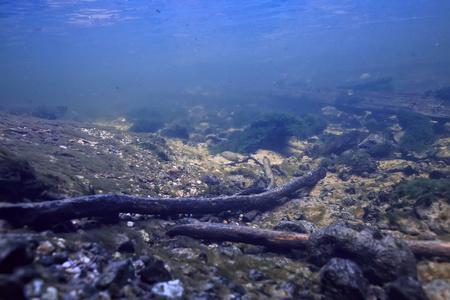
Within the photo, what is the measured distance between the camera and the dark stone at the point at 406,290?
105 inches

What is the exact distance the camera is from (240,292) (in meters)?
3.03

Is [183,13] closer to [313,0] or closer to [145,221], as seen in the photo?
[313,0]

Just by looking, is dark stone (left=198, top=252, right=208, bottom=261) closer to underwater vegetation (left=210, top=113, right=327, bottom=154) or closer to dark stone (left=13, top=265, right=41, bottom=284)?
dark stone (left=13, top=265, right=41, bottom=284)

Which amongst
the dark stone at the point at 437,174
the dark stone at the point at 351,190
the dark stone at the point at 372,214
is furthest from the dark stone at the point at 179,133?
the dark stone at the point at 437,174

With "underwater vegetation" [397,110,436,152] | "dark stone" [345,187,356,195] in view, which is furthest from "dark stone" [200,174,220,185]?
"underwater vegetation" [397,110,436,152]

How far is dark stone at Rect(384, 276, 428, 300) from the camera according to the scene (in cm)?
266

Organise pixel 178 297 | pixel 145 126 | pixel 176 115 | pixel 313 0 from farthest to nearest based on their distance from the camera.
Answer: pixel 313 0 < pixel 176 115 < pixel 145 126 < pixel 178 297

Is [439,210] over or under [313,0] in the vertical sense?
under

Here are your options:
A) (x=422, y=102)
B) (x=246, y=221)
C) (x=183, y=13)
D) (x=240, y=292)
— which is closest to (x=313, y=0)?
(x=183, y=13)

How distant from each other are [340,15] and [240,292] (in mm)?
66085

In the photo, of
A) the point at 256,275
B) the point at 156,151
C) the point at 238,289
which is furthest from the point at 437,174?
the point at 156,151

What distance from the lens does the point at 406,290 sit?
8.96 feet

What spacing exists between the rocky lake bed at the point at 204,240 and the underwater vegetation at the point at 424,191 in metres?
0.03

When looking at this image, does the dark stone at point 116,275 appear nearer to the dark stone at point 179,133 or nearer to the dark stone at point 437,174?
the dark stone at point 437,174
